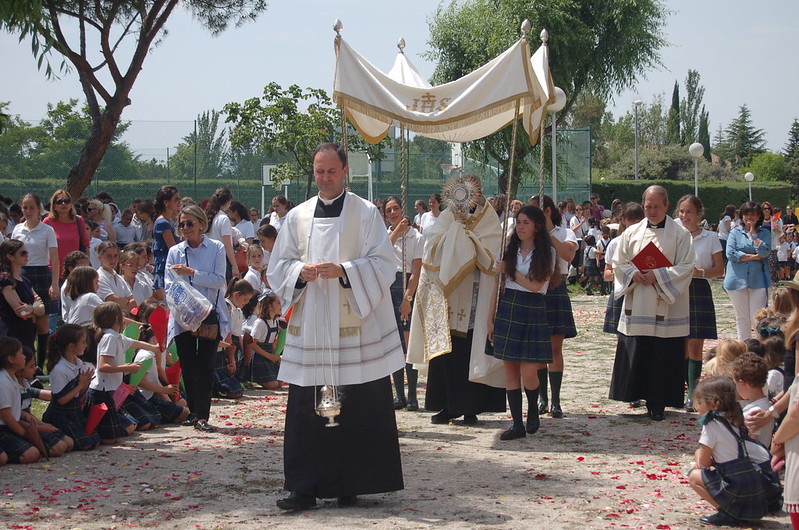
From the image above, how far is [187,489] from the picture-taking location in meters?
6.30

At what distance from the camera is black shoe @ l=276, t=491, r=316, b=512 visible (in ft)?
18.6

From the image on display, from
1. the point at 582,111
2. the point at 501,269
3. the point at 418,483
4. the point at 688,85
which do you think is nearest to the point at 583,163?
the point at 501,269

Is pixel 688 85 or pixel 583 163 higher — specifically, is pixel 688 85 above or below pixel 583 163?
above

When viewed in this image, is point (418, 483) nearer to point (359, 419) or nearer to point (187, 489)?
point (359, 419)

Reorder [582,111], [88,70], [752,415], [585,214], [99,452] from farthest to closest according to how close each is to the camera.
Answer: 1. [582,111]
2. [585,214]
3. [88,70]
4. [99,452]
5. [752,415]

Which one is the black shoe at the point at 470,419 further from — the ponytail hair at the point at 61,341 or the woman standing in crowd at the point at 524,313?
the ponytail hair at the point at 61,341

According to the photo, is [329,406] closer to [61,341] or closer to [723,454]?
[723,454]

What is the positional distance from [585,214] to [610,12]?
13.8 m

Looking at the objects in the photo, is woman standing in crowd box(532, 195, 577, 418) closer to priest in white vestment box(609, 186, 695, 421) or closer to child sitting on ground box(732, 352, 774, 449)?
priest in white vestment box(609, 186, 695, 421)

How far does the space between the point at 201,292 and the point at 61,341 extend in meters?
1.19

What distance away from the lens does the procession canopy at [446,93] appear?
8.33m

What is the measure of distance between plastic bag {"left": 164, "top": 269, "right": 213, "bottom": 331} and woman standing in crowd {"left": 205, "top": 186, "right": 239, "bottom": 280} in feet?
8.22

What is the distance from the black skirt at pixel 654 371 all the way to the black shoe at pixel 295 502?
3.99 m

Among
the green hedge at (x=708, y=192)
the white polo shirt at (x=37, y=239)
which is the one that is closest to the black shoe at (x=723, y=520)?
the white polo shirt at (x=37, y=239)
